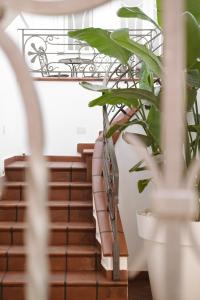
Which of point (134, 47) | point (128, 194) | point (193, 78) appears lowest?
point (128, 194)

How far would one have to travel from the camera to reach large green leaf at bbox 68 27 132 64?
2.75 meters

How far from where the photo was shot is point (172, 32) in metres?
0.37

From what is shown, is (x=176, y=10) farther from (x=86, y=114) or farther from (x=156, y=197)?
(x=86, y=114)

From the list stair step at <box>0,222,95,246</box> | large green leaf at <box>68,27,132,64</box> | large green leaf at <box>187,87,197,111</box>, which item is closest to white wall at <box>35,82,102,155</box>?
stair step at <box>0,222,95,246</box>

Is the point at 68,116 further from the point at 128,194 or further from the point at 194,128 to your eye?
the point at 194,128

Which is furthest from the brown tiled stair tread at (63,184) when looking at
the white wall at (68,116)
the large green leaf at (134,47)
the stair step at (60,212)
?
the large green leaf at (134,47)

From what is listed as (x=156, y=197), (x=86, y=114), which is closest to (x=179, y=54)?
(x=156, y=197)

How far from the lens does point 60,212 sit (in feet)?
13.4

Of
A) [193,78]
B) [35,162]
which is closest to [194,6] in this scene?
[193,78]

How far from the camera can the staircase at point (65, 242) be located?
320 centimetres

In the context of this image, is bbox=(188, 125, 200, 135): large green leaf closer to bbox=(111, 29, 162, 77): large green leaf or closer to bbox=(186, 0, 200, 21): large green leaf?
bbox=(111, 29, 162, 77): large green leaf

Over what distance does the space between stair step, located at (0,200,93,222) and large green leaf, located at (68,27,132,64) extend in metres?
1.56

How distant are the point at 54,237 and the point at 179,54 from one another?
3582 millimetres

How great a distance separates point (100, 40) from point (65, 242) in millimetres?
1791
